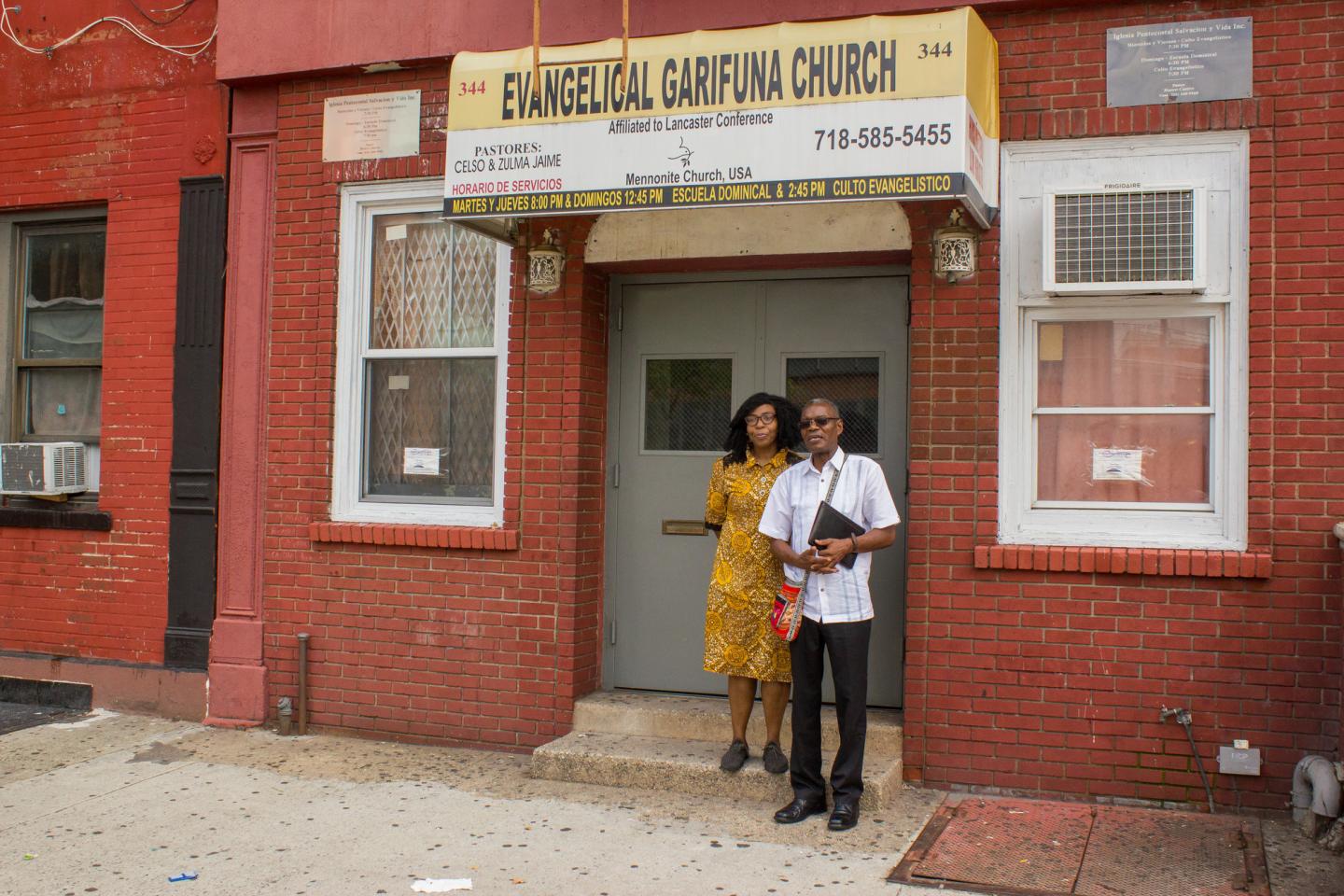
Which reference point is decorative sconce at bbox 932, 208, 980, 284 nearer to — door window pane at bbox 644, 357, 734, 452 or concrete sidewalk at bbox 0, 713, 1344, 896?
door window pane at bbox 644, 357, 734, 452

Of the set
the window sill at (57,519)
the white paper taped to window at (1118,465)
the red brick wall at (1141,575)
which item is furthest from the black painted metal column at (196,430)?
the white paper taped to window at (1118,465)

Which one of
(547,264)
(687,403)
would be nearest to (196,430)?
(547,264)

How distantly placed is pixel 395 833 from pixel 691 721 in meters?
1.70

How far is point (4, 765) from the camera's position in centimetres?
657

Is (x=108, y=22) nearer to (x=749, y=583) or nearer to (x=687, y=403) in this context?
(x=687, y=403)

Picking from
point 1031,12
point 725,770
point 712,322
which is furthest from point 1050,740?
point 1031,12

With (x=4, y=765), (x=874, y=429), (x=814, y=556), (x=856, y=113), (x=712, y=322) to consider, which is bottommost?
(x=4, y=765)

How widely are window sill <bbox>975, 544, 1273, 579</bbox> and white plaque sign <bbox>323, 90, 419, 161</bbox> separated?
401cm

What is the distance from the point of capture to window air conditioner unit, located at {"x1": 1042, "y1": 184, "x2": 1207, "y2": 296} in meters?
5.75

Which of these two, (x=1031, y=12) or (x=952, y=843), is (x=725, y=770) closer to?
(x=952, y=843)

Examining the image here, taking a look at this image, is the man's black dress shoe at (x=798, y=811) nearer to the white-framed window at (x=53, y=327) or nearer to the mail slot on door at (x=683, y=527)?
the mail slot on door at (x=683, y=527)

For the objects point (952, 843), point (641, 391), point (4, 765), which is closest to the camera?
point (952, 843)

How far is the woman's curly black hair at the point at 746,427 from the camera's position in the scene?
5926mm

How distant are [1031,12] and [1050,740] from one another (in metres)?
3.54
